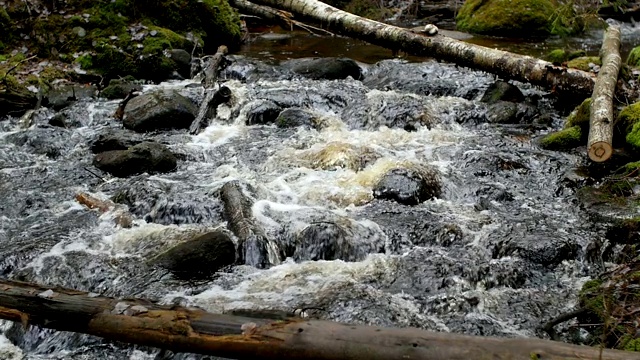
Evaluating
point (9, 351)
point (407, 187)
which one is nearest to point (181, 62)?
point (407, 187)

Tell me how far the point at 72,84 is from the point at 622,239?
9.09m

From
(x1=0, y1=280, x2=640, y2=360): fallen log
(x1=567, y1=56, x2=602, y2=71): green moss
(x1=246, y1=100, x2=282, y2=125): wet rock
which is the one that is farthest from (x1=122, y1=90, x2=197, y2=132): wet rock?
(x1=567, y1=56, x2=602, y2=71): green moss

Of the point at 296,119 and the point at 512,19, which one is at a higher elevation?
the point at 512,19

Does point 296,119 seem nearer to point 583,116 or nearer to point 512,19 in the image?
point 583,116

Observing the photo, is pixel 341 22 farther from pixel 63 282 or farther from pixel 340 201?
pixel 63 282

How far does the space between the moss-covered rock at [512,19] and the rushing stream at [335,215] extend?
6789mm

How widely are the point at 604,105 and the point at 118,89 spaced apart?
25.5 feet

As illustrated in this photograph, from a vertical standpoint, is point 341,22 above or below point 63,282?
above

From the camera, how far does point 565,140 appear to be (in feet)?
25.3

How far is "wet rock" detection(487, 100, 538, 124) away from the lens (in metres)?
9.00

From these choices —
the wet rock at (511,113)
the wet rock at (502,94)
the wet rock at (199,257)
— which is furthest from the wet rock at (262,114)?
the wet rock at (199,257)

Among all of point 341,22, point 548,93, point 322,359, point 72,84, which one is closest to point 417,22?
point 341,22

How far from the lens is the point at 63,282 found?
16.4ft

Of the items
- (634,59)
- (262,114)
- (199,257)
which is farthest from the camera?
(634,59)
